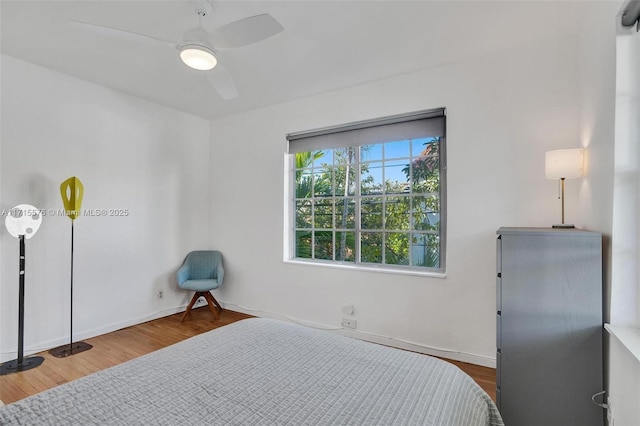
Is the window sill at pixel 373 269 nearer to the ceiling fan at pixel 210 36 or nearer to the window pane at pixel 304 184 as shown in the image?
the window pane at pixel 304 184

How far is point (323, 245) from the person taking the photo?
11.3 ft

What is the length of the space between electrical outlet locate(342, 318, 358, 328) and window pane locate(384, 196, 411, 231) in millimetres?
1006

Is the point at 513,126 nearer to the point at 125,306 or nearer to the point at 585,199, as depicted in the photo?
the point at 585,199

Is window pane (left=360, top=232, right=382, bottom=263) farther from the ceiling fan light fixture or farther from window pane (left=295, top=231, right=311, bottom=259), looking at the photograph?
the ceiling fan light fixture

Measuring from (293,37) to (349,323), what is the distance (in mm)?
2630

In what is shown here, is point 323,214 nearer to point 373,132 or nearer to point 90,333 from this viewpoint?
point 373,132

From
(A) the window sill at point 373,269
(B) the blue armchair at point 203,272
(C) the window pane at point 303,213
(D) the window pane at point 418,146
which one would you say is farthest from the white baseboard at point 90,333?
(D) the window pane at point 418,146

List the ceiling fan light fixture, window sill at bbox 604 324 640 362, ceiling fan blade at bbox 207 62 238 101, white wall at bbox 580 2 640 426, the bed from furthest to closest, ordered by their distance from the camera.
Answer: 1. ceiling fan blade at bbox 207 62 238 101
2. the ceiling fan light fixture
3. white wall at bbox 580 2 640 426
4. window sill at bbox 604 324 640 362
5. the bed

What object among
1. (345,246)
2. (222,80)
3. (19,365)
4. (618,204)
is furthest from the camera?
(345,246)

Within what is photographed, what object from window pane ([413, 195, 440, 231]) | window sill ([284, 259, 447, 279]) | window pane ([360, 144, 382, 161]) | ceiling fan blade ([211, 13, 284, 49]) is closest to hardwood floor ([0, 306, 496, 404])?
window sill ([284, 259, 447, 279])

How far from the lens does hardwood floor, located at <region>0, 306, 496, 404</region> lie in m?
2.15

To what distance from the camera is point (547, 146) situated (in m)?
2.26

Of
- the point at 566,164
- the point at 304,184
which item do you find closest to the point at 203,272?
the point at 304,184

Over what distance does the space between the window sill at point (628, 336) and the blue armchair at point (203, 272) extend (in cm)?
338
